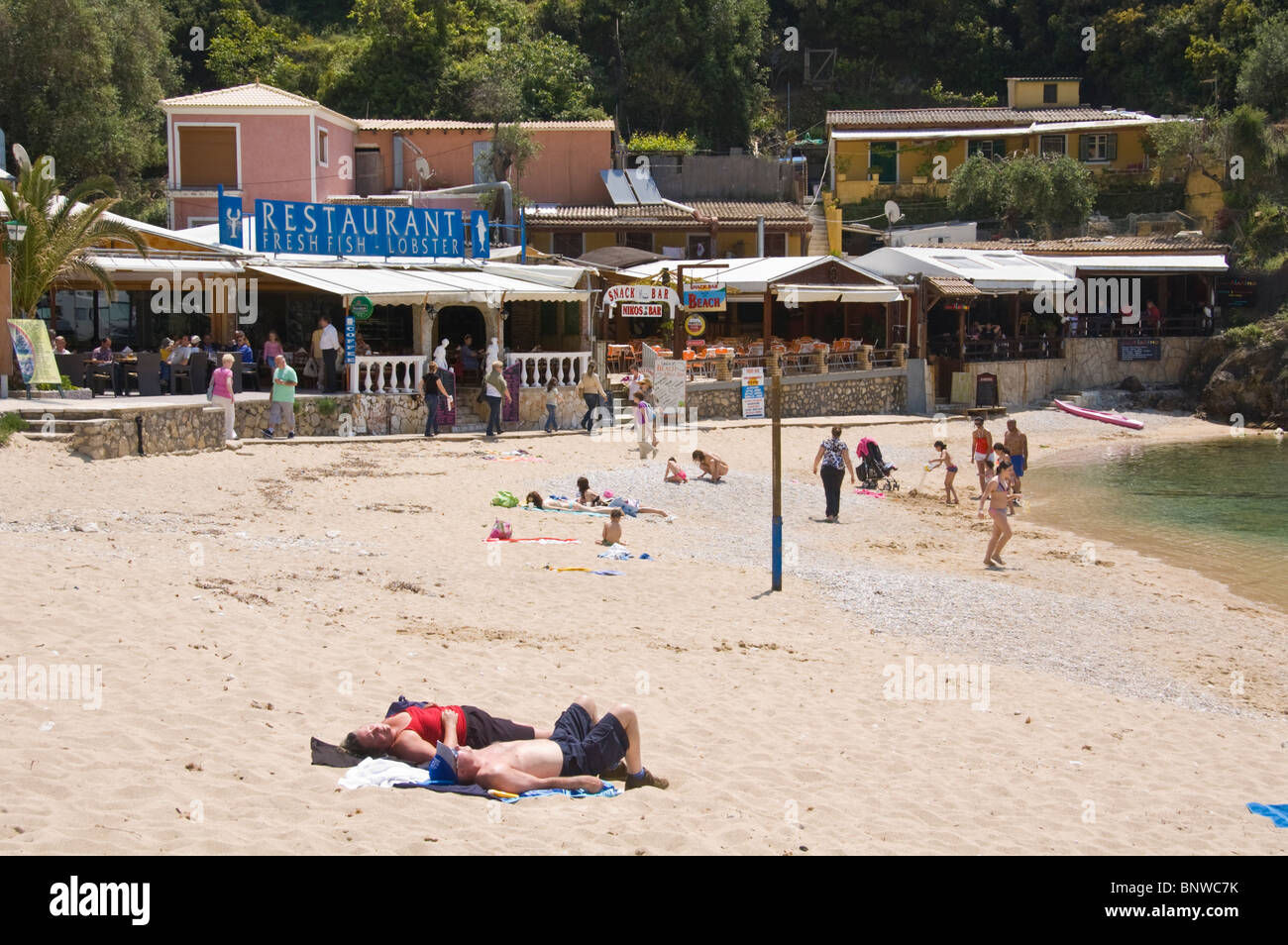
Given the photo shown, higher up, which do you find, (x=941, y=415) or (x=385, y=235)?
(x=385, y=235)

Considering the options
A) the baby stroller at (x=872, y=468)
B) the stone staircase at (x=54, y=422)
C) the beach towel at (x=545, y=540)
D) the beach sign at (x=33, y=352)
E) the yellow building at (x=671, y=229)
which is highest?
the yellow building at (x=671, y=229)

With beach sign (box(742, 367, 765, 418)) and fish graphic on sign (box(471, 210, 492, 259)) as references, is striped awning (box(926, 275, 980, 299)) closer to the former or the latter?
beach sign (box(742, 367, 765, 418))

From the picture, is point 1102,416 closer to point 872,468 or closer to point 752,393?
point 752,393

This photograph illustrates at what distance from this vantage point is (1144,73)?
51219 millimetres

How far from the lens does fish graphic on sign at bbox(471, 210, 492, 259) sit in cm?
A: 2728

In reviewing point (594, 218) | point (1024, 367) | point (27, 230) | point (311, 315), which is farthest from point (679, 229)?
point (27, 230)

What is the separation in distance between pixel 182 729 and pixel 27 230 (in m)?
15.1

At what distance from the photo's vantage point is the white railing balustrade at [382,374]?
888 inches

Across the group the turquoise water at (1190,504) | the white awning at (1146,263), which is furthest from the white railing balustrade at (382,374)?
the white awning at (1146,263)

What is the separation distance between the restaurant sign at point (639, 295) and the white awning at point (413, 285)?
43.6 inches

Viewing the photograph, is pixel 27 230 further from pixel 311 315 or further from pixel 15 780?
pixel 15 780

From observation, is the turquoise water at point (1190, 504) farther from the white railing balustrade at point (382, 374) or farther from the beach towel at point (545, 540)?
the white railing balustrade at point (382, 374)

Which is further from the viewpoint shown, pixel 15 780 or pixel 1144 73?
pixel 1144 73

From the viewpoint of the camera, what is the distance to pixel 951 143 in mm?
46719
